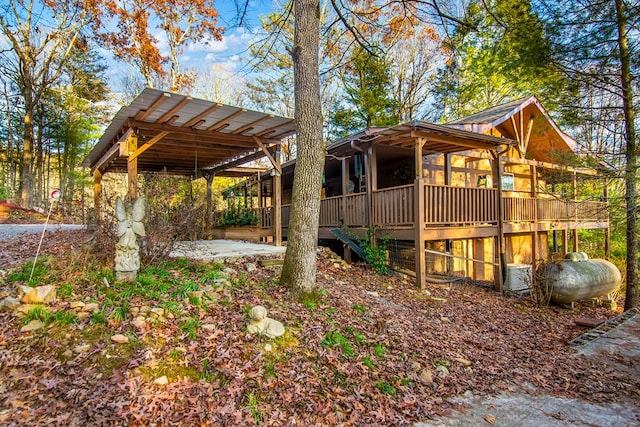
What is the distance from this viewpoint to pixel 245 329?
3.86 metres

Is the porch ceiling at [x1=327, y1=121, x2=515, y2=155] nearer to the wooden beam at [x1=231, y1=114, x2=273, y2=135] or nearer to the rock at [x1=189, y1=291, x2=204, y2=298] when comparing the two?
the wooden beam at [x1=231, y1=114, x2=273, y2=135]

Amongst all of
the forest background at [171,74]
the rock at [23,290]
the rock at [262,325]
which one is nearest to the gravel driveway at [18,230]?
the forest background at [171,74]

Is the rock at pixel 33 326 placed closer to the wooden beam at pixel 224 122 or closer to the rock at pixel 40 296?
the rock at pixel 40 296

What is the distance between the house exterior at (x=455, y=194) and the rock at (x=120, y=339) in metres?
5.90

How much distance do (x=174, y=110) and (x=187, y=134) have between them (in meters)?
1.35

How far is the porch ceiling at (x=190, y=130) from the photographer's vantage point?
6398 mm

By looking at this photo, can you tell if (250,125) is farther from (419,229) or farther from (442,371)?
(442,371)

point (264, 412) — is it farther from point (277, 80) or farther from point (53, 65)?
point (53, 65)

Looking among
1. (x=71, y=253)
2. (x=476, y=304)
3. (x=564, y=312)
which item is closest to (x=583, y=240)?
(x=564, y=312)

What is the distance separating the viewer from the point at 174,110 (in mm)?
6562

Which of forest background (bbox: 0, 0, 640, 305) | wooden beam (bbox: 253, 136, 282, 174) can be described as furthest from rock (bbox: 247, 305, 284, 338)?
forest background (bbox: 0, 0, 640, 305)

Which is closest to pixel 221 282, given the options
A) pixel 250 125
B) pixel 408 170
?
pixel 250 125

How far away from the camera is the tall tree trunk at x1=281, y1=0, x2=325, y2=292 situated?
16.6ft

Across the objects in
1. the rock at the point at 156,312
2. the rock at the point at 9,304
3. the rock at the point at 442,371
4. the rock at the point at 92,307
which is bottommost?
the rock at the point at 442,371
